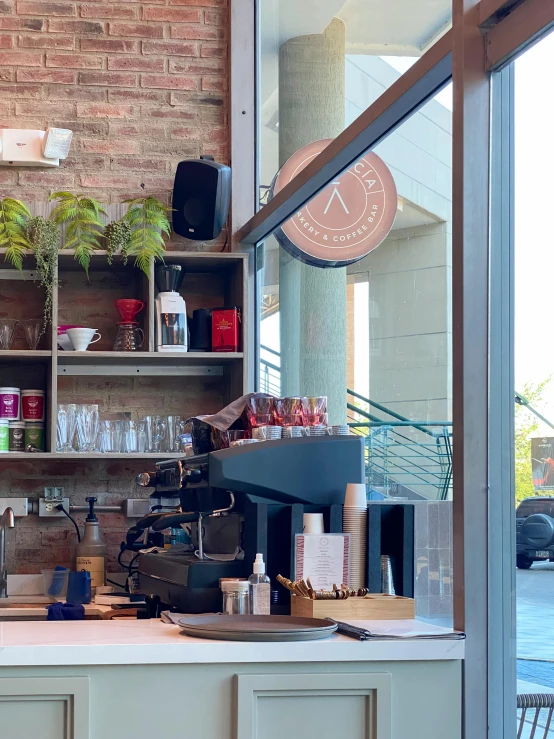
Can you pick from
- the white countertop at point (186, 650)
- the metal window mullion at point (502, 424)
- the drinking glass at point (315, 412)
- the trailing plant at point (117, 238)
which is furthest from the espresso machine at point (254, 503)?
the trailing plant at point (117, 238)

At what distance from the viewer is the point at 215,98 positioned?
Answer: 4609mm

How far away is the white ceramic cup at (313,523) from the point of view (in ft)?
7.92

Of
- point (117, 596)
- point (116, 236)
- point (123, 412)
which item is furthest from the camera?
point (123, 412)

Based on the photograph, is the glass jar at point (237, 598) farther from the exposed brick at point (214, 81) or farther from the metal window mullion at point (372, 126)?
the exposed brick at point (214, 81)

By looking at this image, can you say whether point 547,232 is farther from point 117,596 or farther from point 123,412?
point 123,412

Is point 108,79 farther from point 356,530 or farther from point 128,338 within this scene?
point 356,530

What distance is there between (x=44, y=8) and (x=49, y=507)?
7.42 ft

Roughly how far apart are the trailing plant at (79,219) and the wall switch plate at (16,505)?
3.44 ft

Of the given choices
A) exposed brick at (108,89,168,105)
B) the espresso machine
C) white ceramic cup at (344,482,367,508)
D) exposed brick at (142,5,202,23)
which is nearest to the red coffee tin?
exposed brick at (108,89,168,105)

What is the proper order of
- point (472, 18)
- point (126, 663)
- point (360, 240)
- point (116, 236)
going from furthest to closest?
point (116, 236) < point (360, 240) < point (472, 18) < point (126, 663)

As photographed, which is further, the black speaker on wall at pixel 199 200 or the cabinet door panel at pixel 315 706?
the black speaker on wall at pixel 199 200

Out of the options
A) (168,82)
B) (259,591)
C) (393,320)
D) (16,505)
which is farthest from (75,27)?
(259,591)

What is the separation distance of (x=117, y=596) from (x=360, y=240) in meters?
1.69

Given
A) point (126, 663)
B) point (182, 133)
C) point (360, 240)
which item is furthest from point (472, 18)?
point (182, 133)
